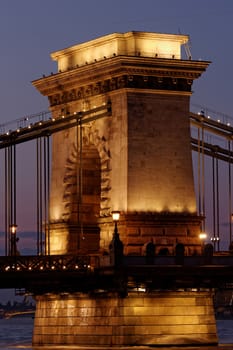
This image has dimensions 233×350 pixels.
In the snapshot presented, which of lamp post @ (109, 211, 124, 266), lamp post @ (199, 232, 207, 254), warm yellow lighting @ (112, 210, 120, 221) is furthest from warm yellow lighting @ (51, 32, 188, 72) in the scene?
lamp post @ (109, 211, 124, 266)

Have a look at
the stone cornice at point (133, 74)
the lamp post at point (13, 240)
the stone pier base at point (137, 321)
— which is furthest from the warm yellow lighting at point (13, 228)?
the stone cornice at point (133, 74)

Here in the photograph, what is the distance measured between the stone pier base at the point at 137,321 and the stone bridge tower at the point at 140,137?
11.5 feet

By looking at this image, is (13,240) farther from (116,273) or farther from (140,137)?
(140,137)

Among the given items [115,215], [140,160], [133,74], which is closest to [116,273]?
[115,215]

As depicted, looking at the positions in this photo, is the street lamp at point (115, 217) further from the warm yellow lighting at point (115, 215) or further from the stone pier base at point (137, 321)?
the stone pier base at point (137, 321)

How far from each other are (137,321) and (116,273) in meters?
4.84

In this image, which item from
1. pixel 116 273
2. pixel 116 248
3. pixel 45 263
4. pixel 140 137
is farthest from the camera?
pixel 140 137

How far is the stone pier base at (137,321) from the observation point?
373 ft

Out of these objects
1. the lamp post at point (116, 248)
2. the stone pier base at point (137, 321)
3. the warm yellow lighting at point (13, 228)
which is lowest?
the stone pier base at point (137, 321)

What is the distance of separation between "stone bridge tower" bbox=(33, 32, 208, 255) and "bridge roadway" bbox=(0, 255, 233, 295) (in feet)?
12.7

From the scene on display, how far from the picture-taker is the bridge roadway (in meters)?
110

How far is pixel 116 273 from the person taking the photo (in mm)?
110188

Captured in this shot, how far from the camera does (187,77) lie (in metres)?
119

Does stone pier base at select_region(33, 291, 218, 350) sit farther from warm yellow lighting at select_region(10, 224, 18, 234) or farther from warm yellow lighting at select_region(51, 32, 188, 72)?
warm yellow lighting at select_region(51, 32, 188, 72)
